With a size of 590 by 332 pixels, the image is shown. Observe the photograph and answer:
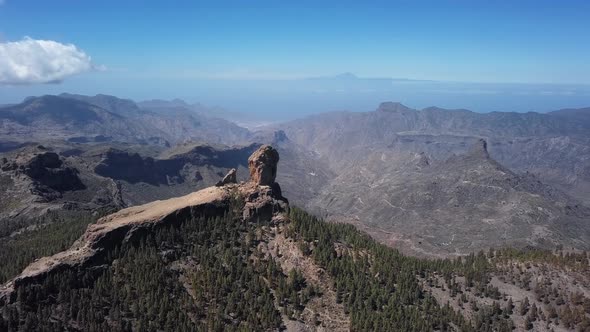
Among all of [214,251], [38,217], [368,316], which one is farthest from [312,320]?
[38,217]

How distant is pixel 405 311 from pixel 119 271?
5570cm

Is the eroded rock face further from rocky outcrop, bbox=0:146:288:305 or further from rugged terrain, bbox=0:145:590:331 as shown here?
rugged terrain, bbox=0:145:590:331

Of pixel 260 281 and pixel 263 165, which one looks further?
pixel 263 165

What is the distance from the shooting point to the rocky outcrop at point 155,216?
3666 inches

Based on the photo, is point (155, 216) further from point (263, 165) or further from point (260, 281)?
point (263, 165)

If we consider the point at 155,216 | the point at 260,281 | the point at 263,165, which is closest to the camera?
the point at 260,281

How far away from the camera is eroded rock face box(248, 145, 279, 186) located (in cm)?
12075

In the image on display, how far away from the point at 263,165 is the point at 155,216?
2866 cm

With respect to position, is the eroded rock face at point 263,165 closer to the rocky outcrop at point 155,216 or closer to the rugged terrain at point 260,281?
the rocky outcrop at point 155,216

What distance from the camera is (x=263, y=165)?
4759 inches

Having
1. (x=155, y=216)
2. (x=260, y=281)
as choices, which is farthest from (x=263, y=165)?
(x=260, y=281)

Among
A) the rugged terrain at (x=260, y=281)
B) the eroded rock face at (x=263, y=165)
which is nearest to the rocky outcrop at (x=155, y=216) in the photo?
the eroded rock face at (x=263, y=165)

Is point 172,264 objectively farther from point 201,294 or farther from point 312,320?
point 312,320

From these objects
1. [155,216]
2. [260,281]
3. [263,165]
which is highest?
[263,165]
